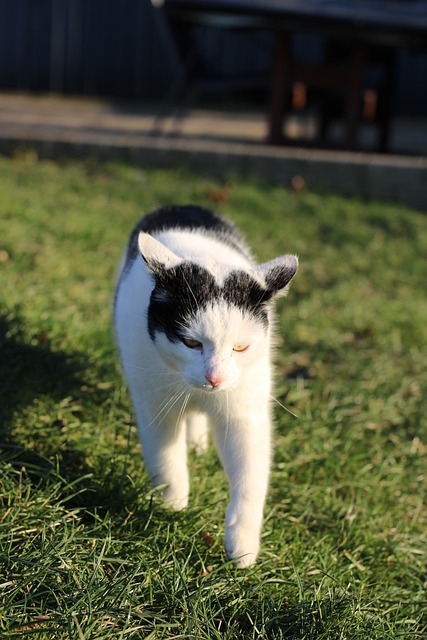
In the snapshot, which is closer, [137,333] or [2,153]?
[137,333]

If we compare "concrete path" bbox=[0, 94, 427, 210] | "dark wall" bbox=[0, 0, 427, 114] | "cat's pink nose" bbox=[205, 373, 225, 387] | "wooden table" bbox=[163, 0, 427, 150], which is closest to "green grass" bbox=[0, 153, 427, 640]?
"cat's pink nose" bbox=[205, 373, 225, 387]

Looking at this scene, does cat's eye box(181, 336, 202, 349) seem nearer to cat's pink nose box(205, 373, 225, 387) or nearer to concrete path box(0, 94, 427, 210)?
cat's pink nose box(205, 373, 225, 387)

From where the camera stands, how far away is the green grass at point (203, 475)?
2232 millimetres

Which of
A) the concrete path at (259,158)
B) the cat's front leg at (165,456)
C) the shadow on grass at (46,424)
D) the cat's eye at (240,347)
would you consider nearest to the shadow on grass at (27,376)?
the shadow on grass at (46,424)

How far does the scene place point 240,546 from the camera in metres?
2.51

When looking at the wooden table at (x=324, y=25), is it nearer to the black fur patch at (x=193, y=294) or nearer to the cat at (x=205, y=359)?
the cat at (x=205, y=359)

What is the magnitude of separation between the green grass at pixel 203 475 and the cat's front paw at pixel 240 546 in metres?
0.04

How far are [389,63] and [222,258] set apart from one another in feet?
21.3

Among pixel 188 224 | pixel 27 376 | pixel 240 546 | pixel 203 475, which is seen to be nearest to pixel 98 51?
pixel 188 224

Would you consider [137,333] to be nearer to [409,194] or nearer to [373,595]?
[373,595]

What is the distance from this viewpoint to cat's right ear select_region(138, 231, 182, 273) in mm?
2479

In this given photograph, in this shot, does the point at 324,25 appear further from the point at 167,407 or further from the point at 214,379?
the point at 214,379

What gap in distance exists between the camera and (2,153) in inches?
308

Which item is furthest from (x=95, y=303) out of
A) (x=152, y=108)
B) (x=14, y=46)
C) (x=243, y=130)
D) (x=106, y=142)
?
(x=14, y=46)
